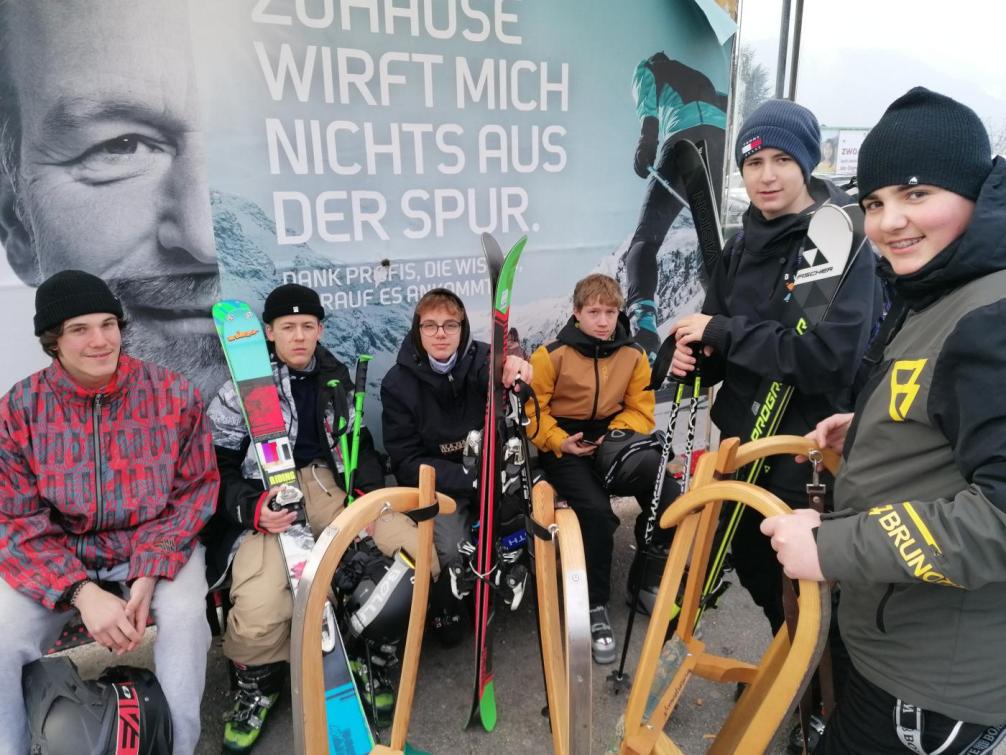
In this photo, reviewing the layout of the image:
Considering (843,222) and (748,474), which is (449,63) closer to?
(843,222)

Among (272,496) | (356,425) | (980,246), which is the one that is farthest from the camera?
(356,425)

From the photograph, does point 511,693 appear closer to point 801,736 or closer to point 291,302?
point 801,736

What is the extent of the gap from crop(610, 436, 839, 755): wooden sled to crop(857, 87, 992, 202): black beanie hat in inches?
25.5

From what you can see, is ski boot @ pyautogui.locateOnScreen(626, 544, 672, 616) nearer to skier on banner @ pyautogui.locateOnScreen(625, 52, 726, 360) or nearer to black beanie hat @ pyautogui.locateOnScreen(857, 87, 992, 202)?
skier on banner @ pyautogui.locateOnScreen(625, 52, 726, 360)

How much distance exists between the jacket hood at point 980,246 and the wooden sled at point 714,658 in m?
0.51

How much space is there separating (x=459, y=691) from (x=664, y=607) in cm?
120

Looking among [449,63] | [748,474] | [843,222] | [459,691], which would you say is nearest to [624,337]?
[748,474]

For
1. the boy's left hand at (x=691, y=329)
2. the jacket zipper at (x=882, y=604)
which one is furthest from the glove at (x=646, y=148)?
the jacket zipper at (x=882, y=604)

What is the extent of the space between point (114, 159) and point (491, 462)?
1.80 meters

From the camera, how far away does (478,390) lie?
2.68 meters

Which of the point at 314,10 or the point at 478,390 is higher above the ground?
the point at 314,10

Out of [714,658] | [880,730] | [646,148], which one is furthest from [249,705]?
[646,148]

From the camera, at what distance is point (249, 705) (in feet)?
7.06

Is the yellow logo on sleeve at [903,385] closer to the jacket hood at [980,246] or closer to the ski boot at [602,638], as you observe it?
the jacket hood at [980,246]
